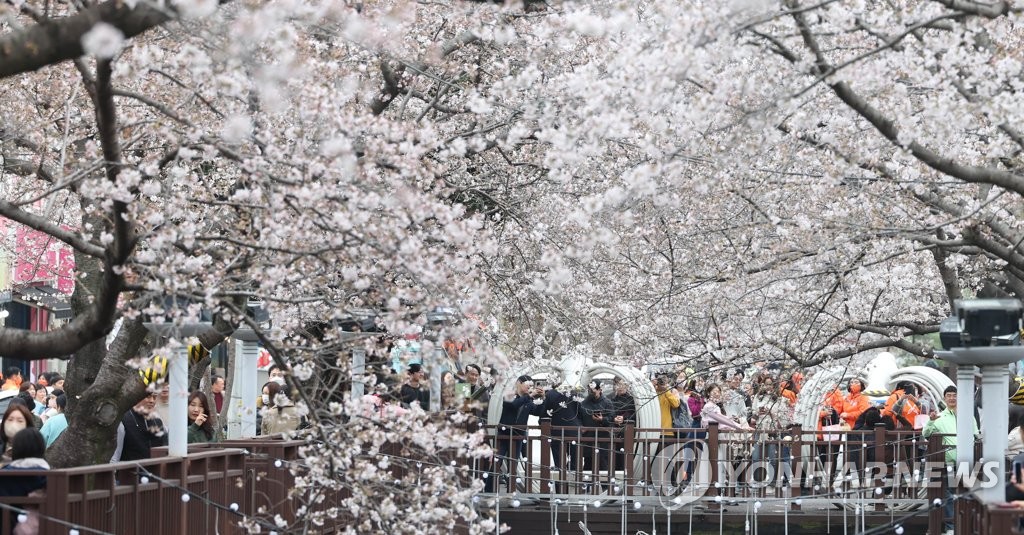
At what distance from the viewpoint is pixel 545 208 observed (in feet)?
48.2

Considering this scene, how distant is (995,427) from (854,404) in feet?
36.5

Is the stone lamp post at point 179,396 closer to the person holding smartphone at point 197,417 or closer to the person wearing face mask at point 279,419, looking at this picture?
the person holding smartphone at point 197,417

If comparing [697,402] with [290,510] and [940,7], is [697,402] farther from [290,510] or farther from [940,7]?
[940,7]

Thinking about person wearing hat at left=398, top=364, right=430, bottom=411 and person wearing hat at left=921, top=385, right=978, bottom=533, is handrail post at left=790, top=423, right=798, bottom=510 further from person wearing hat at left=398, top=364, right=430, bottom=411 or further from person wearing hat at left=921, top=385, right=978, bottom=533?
person wearing hat at left=398, top=364, right=430, bottom=411

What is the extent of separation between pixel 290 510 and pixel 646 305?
17.6 feet

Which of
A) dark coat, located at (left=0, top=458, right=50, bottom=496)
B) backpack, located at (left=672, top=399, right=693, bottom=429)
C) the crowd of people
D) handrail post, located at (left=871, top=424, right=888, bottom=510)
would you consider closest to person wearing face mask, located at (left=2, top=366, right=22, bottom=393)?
the crowd of people

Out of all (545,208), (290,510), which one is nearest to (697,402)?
(545,208)

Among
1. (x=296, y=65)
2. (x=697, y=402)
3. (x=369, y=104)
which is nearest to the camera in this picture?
(x=296, y=65)

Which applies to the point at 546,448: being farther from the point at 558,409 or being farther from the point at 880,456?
the point at 880,456

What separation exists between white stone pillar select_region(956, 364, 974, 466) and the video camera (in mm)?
1737

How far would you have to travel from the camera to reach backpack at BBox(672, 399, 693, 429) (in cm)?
2134

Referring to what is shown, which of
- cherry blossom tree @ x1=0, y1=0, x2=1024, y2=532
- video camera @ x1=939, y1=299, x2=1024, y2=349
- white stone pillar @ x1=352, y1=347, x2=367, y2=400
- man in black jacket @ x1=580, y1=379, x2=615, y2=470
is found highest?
cherry blossom tree @ x1=0, y1=0, x2=1024, y2=532

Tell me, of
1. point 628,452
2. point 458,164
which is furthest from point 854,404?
point 458,164

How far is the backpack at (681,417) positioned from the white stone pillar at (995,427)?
994cm
